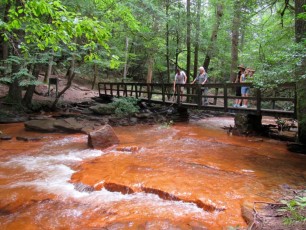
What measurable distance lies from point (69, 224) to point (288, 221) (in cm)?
301

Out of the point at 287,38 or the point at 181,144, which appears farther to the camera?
the point at 287,38

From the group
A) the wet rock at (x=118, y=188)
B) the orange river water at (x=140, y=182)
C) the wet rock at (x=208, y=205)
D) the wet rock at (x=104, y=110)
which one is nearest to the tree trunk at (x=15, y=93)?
the wet rock at (x=104, y=110)

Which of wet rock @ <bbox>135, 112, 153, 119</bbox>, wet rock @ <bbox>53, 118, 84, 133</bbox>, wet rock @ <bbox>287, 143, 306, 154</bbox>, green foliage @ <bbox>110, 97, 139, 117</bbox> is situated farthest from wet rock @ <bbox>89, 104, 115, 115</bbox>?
wet rock @ <bbox>287, 143, 306, 154</bbox>

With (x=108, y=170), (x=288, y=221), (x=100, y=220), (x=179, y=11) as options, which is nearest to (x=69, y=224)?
(x=100, y=220)

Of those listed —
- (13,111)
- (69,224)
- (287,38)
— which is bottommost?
(69,224)

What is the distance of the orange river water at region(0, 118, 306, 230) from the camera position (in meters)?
4.06

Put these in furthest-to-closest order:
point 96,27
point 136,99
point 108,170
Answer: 1. point 136,99
2. point 108,170
3. point 96,27

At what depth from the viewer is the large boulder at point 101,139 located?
8102mm

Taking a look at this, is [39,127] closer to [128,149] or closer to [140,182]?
[128,149]

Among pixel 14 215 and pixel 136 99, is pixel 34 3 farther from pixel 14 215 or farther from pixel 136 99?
pixel 136 99

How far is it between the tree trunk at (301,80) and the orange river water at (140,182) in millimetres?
892

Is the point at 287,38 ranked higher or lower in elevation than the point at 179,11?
lower

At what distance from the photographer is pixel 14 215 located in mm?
4184

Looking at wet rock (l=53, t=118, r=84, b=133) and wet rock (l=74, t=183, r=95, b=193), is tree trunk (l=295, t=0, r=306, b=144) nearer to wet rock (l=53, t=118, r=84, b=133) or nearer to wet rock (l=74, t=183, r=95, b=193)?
wet rock (l=74, t=183, r=95, b=193)
